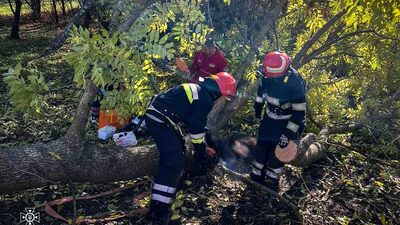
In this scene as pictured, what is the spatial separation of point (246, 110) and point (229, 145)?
1.06 m

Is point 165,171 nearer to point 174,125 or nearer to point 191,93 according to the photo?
point 174,125

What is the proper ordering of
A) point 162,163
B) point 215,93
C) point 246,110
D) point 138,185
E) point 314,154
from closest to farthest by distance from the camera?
point 162,163 → point 215,93 → point 138,185 → point 314,154 → point 246,110

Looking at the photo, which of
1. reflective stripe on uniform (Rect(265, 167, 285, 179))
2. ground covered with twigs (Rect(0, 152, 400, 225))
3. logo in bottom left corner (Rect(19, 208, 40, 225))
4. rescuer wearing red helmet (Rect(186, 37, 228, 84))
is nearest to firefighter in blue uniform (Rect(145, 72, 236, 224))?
ground covered with twigs (Rect(0, 152, 400, 225))

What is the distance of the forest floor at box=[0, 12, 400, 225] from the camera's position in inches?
150

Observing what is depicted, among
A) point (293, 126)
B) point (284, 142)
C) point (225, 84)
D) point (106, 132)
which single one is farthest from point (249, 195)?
point (106, 132)

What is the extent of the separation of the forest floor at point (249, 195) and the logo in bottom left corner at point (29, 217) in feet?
0.12

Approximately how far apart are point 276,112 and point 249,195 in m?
0.95

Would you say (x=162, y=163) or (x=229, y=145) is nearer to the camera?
(x=162, y=163)

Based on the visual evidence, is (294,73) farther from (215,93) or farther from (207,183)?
(207,183)

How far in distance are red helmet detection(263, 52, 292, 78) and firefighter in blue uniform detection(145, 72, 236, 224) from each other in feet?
1.42

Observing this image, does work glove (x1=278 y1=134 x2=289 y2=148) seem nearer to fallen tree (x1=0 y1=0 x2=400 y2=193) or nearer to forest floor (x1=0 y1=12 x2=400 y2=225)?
forest floor (x1=0 y1=12 x2=400 y2=225)

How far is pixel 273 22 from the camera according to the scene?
18.0ft

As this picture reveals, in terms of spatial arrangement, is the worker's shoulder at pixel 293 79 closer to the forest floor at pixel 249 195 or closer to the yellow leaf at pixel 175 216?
the forest floor at pixel 249 195

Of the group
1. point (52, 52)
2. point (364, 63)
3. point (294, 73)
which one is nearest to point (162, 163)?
point (294, 73)
